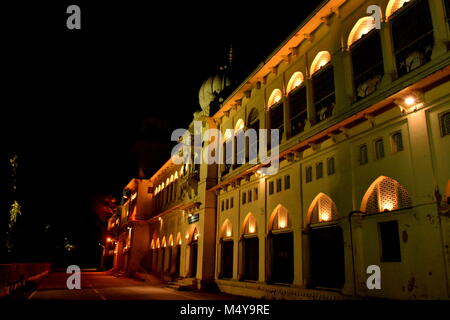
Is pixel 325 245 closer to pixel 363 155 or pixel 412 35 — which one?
pixel 363 155

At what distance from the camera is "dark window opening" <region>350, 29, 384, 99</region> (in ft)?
39.1

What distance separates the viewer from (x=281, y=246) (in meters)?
15.8

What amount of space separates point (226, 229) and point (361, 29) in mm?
12854

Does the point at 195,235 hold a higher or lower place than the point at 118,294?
higher

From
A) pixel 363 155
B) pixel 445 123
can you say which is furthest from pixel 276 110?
pixel 445 123

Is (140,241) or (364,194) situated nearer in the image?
(364,194)

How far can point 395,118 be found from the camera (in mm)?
10750

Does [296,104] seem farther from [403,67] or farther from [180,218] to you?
[180,218]

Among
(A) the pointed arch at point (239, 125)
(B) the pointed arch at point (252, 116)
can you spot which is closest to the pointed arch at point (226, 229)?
(A) the pointed arch at point (239, 125)

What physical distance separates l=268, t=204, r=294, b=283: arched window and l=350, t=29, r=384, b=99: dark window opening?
5990 mm

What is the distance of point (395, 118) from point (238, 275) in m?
11.4

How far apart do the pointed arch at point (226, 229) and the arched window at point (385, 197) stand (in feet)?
34.3
